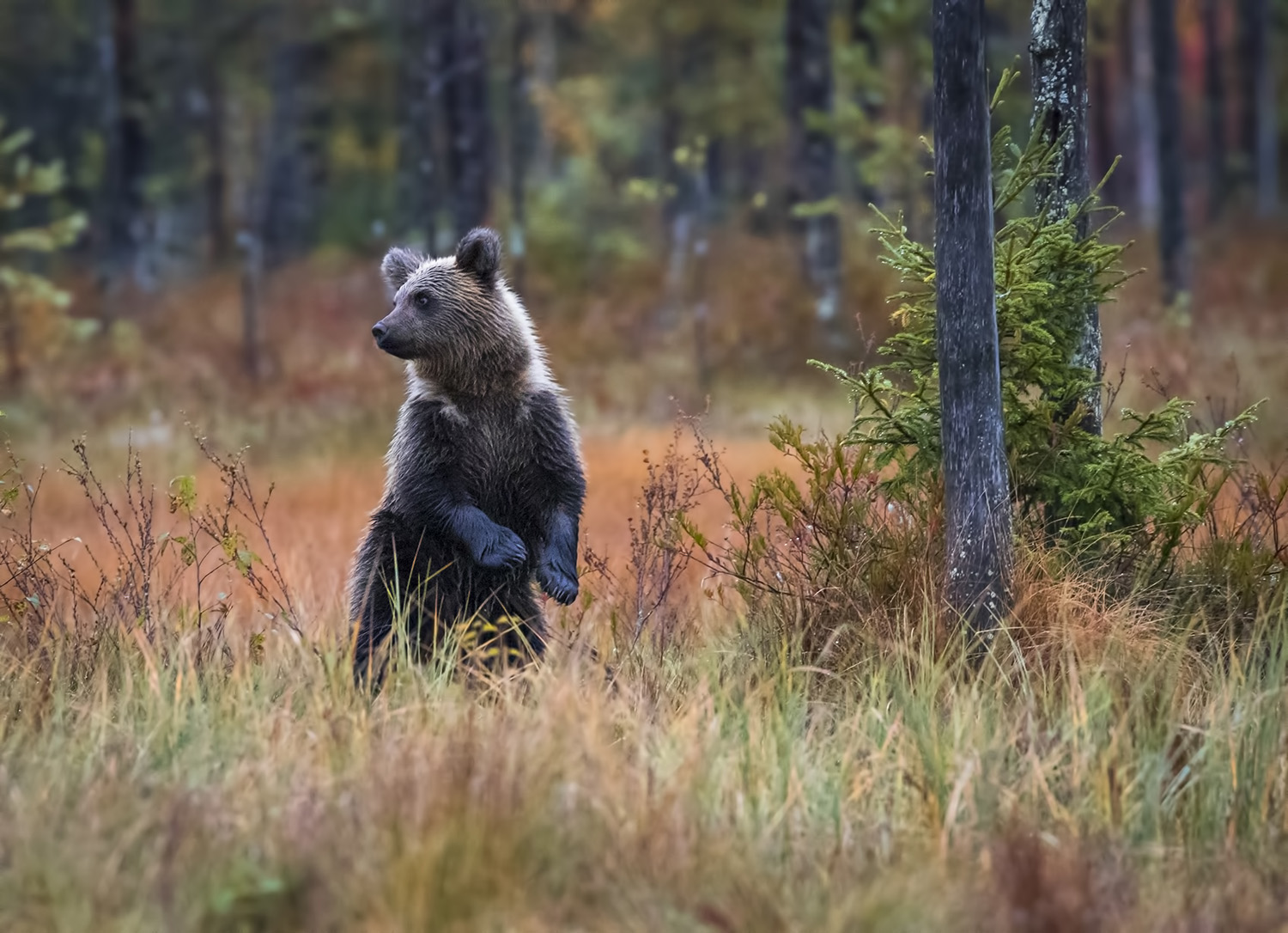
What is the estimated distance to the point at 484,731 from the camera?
165 inches

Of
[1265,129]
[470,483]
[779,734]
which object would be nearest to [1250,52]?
[1265,129]

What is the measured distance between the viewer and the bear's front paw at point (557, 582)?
223 inches

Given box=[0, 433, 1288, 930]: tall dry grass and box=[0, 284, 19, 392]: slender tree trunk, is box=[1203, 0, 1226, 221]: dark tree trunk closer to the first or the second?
box=[0, 284, 19, 392]: slender tree trunk

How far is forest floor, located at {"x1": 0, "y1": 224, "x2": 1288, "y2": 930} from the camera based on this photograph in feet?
11.3

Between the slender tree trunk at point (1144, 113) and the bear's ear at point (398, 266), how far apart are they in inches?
989

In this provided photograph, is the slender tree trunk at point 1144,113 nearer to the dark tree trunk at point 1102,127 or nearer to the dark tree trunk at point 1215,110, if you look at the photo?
the dark tree trunk at point 1102,127

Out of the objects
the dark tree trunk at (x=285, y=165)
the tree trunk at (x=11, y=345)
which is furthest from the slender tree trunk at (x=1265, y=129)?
the tree trunk at (x=11, y=345)

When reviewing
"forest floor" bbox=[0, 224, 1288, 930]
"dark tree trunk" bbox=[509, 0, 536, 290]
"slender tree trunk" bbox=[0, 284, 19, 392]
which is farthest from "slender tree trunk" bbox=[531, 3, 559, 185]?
"forest floor" bbox=[0, 224, 1288, 930]

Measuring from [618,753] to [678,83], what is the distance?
24611 mm

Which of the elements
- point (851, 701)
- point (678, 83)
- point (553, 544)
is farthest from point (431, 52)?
point (851, 701)

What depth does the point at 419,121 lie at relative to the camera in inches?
765

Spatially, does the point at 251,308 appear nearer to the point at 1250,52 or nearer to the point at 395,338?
the point at 395,338

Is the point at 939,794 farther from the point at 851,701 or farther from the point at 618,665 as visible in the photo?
the point at 618,665

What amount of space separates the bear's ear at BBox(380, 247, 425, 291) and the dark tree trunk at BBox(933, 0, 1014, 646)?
2660 millimetres
